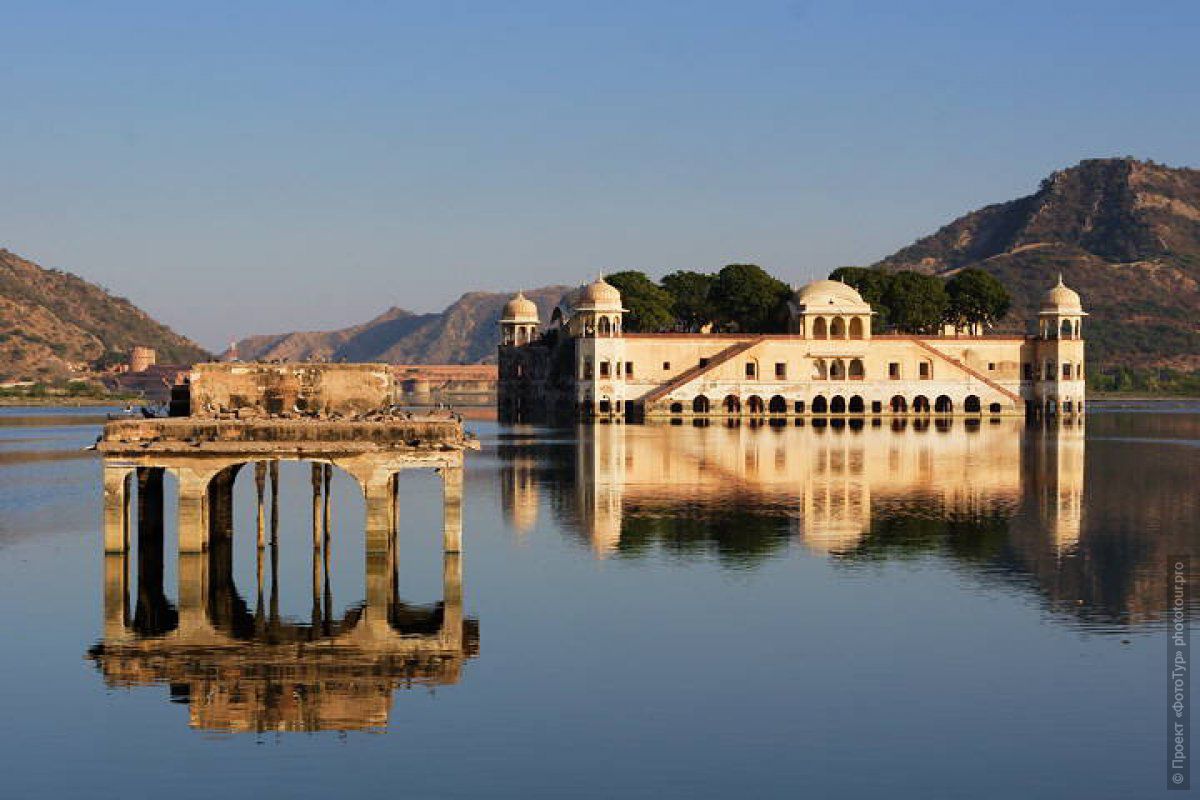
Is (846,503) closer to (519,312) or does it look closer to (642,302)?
(642,302)

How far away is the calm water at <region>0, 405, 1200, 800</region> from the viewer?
21.1m

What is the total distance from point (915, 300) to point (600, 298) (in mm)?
30223

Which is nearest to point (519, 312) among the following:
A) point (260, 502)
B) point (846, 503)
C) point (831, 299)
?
point (831, 299)

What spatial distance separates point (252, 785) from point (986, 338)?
124 m

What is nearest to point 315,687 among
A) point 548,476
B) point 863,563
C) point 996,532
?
point 863,563

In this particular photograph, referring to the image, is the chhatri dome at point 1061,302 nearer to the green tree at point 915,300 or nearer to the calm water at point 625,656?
the green tree at point 915,300

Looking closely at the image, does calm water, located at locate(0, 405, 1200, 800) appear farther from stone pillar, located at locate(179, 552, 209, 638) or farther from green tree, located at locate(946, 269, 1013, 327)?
green tree, located at locate(946, 269, 1013, 327)

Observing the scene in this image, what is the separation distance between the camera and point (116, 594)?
1288 inches

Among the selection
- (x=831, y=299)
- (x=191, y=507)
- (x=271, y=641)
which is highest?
(x=831, y=299)

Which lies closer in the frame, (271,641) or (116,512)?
(271,641)

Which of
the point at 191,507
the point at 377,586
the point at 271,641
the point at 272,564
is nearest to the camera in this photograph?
the point at 271,641

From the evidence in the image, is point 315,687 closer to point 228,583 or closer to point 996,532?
point 228,583

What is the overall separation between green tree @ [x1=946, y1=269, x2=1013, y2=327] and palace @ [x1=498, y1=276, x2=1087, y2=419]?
7363 mm

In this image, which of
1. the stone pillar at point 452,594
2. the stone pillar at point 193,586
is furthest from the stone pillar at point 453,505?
the stone pillar at point 193,586
